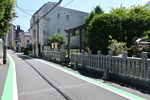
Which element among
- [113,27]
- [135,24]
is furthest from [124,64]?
[135,24]

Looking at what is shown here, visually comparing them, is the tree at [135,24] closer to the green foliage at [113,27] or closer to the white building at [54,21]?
the green foliage at [113,27]

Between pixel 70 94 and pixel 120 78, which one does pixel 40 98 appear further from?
pixel 120 78

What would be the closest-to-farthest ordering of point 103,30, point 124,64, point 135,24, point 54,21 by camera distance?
1. point 124,64
2. point 103,30
3. point 135,24
4. point 54,21

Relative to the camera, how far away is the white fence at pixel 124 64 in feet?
14.7

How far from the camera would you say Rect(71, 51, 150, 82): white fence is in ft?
14.7

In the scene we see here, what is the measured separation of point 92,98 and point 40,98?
5.37ft

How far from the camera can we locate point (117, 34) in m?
7.67

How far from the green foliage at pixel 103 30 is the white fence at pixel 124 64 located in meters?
1.09

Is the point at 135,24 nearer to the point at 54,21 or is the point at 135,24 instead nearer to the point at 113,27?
the point at 113,27

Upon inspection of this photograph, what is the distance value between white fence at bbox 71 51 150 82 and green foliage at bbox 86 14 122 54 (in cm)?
109

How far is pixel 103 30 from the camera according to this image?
24.7 feet

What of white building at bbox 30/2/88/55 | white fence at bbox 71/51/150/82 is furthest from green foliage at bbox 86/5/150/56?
white building at bbox 30/2/88/55

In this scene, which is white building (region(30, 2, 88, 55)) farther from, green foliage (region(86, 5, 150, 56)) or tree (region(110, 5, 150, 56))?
tree (region(110, 5, 150, 56))

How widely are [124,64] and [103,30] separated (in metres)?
2.98
